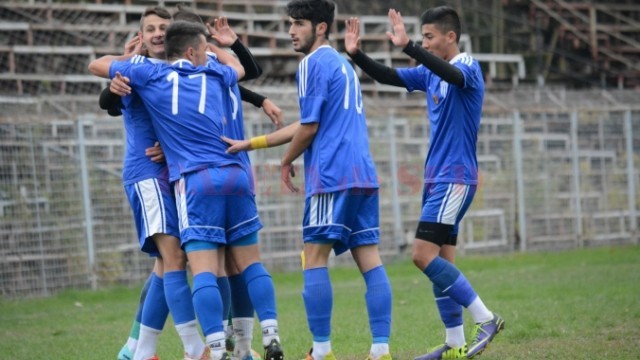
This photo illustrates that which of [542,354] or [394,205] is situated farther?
[394,205]

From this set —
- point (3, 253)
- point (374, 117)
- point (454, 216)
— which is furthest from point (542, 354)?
point (374, 117)

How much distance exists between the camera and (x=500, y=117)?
20234 millimetres

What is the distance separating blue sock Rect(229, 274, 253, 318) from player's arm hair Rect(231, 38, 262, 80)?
1.53m

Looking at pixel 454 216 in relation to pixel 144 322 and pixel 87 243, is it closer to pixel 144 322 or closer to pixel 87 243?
pixel 144 322

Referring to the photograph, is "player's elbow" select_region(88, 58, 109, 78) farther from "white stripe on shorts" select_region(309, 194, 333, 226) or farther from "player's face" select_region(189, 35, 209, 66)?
"white stripe on shorts" select_region(309, 194, 333, 226)

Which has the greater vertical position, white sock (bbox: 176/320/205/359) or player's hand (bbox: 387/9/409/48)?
player's hand (bbox: 387/9/409/48)

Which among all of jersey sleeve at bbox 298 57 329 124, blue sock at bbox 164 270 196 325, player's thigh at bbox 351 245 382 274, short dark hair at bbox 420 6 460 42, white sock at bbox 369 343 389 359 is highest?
short dark hair at bbox 420 6 460 42

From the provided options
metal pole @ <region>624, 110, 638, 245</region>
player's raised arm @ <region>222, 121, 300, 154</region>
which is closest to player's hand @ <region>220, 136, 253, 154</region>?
player's raised arm @ <region>222, 121, 300, 154</region>

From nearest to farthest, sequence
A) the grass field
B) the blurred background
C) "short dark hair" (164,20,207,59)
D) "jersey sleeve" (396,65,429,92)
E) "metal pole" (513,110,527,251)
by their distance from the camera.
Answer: "short dark hair" (164,20,207,59) < "jersey sleeve" (396,65,429,92) < the grass field < the blurred background < "metal pole" (513,110,527,251)

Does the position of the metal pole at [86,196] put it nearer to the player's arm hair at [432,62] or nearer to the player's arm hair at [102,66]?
the player's arm hair at [102,66]

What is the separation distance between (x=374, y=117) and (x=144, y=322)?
37.5ft

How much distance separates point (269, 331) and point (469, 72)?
233 centimetres

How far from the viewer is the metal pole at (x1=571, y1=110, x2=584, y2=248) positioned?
20.7 metres

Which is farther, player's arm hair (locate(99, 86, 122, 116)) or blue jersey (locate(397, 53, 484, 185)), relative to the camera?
blue jersey (locate(397, 53, 484, 185))
